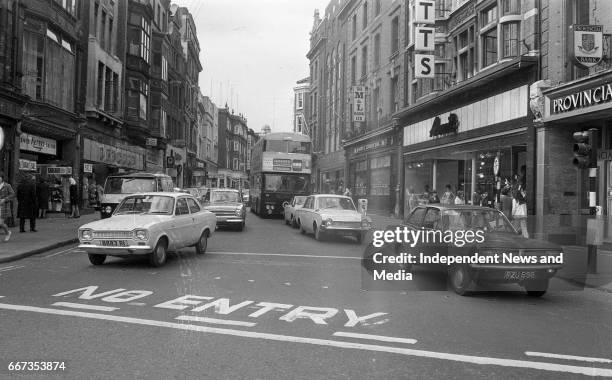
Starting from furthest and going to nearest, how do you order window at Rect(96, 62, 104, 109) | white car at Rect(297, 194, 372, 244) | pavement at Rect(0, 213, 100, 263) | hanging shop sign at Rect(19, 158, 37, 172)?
window at Rect(96, 62, 104, 109), hanging shop sign at Rect(19, 158, 37, 172), white car at Rect(297, 194, 372, 244), pavement at Rect(0, 213, 100, 263)

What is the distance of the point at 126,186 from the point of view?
1900 centimetres

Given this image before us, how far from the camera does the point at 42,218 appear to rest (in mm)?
21812

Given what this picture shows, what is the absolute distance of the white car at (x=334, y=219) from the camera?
16.0m

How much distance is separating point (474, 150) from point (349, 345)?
17686mm

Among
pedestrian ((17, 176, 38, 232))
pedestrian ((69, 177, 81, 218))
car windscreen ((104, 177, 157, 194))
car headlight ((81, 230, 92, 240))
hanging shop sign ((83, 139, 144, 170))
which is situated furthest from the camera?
hanging shop sign ((83, 139, 144, 170))

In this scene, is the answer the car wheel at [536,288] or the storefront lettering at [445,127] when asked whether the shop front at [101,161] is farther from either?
A: the car wheel at [536,288]

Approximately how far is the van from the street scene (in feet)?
0.26

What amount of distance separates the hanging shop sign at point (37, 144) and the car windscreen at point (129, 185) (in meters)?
4.28

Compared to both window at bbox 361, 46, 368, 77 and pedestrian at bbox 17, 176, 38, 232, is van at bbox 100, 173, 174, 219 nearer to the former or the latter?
pedestrian at bbox 17, 176, 38, 232

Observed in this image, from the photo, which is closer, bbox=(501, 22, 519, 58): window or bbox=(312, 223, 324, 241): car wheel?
bbox=(312, 223, 324, 241): car wheel

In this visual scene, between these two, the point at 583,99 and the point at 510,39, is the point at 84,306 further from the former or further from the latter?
the point at 510,39

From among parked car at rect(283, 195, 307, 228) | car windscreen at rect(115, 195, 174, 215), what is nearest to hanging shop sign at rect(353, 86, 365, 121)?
parked car at rect(283, 195, 307, 228)

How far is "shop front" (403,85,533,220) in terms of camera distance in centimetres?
1831

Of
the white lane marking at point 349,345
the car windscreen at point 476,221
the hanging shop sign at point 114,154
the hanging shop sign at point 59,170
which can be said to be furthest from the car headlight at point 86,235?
the hanging shop sign at point 114,154
